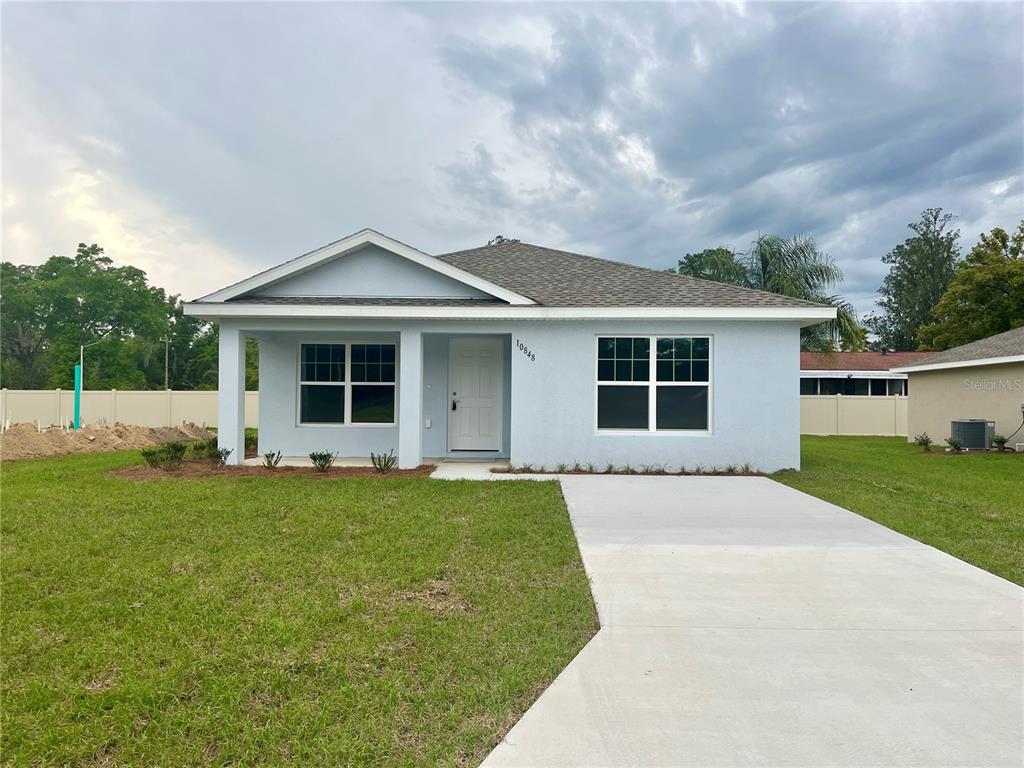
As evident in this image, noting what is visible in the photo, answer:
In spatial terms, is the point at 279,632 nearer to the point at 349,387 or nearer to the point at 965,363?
the point at 349,387

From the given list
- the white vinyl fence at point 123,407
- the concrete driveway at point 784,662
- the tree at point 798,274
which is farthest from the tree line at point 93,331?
the concrete driveway at point 784,662

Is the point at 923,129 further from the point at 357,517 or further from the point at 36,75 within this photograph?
the point at 36,75

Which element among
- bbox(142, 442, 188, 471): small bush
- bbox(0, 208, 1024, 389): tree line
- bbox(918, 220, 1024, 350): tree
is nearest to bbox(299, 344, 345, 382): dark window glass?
bbox(142, 442, 188, 471): small bush

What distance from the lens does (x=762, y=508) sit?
766 centimetres

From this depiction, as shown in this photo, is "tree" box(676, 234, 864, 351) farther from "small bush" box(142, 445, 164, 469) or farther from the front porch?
"small bush" box(142, 445, 164, 469)

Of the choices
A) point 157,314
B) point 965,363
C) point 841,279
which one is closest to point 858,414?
point 841,279

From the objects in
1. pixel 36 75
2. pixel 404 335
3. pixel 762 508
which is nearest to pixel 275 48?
pixel 36 75

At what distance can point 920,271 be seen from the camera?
41.4 metres

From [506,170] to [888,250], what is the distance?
134 ft

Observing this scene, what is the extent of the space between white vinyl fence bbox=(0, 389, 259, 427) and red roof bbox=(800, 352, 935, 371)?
24.8 meters

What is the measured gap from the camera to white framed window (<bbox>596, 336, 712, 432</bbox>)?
421 inches

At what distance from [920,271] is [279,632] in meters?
50.2

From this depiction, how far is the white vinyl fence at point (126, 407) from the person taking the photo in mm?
21234

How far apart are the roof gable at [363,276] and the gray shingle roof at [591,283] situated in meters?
0.91
